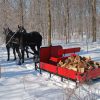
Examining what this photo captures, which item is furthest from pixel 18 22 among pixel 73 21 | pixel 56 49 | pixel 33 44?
pixel 73 21

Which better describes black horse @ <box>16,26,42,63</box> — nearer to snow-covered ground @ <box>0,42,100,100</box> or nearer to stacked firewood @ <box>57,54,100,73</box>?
snow-covered ground @ <box>0,42,100,100</box>

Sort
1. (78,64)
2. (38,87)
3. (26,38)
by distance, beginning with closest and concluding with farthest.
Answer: (38,87) < (78,64) < (26,38)

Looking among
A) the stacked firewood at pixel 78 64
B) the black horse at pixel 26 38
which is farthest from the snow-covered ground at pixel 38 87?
the black horse at pixel 26 38

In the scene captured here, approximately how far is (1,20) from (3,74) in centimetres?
896

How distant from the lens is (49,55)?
934 centimetres

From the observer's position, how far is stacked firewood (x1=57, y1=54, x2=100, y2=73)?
24.5 feet

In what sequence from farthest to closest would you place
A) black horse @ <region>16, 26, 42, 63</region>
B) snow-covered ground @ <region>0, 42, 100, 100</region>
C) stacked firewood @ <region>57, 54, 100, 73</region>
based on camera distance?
black horse @ <region>16, 26, 42, 63</region> → stacked firewood @ <region>57, 54, 100, 73</region> → snow-covered ground @ <region>0, 42, 100, 100</region>

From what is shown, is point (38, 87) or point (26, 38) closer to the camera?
point (38, 87)

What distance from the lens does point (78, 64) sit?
769cm

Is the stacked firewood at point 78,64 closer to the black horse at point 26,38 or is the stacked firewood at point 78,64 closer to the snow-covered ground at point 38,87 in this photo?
the snow-covered ground at point 38,87

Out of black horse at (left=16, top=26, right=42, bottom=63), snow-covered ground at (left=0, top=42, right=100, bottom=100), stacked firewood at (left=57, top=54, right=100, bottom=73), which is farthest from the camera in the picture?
black horse at (left=16, top=26, right=42, bottom=63)

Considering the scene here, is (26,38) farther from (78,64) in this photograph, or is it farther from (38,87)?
(38,87)

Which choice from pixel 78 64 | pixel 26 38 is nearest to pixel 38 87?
pixel 78 64

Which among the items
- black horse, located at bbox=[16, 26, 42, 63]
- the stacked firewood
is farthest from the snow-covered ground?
black horse, located at bbox=[16, 26, 42, 63]
